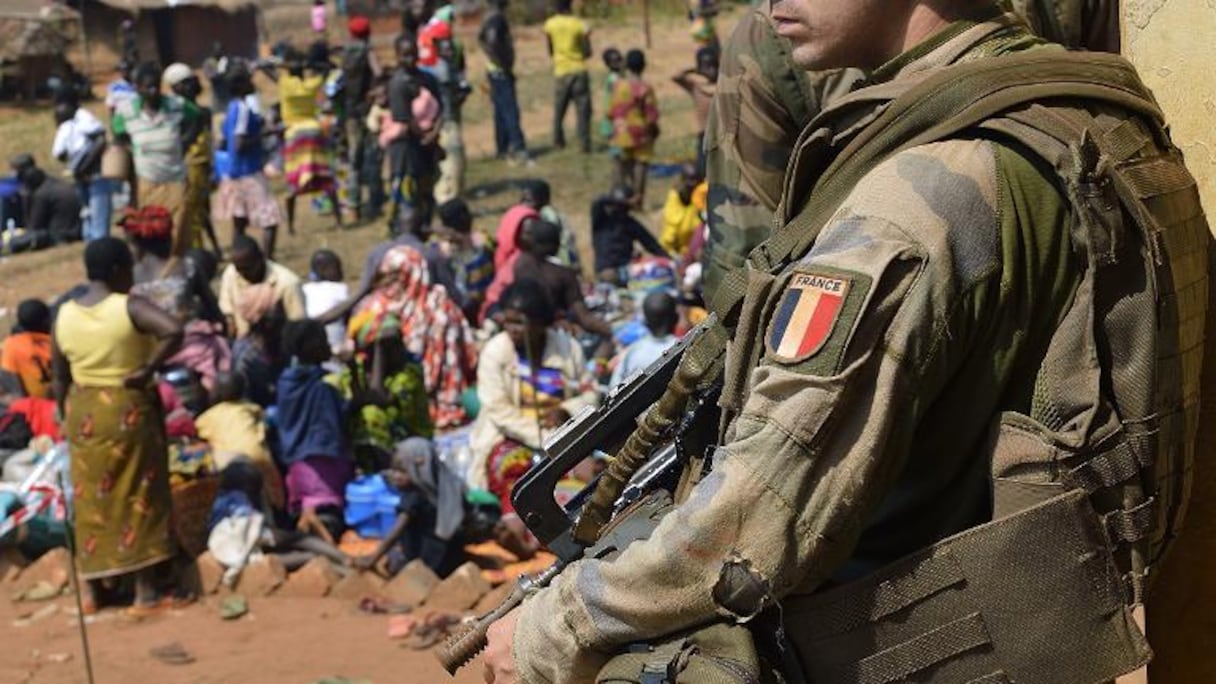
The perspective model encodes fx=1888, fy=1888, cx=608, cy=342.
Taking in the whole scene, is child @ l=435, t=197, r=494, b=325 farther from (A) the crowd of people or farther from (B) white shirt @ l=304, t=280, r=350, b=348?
(B) white shirt @ l=304, t=280, r=350, b=348

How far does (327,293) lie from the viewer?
10.7 meters

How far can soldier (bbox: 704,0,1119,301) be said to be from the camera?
3572 mm

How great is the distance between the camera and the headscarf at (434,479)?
7.50 m

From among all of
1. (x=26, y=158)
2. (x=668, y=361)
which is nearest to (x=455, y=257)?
(x=26, y=158)

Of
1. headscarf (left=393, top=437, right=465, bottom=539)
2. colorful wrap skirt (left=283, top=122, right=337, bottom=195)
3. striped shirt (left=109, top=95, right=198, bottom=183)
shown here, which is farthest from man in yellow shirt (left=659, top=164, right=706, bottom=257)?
headscarf (left=393, top=437, right=465, bottom=539)

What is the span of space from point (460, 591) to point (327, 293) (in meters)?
3.93

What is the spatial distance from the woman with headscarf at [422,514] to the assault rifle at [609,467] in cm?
491

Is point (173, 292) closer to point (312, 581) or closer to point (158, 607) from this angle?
point (158, 607)

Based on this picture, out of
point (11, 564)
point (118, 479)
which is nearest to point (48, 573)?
point (11, 564)

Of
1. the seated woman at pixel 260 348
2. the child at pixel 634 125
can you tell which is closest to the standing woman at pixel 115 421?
the seated woman at pixel 260 348

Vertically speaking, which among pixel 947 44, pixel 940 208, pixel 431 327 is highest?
pixel 947 44

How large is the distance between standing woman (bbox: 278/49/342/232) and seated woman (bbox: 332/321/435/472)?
20.2ft

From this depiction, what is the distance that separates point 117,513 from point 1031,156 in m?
6.03

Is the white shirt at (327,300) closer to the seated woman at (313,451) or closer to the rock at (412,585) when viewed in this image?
the seated woman at (313,451)
